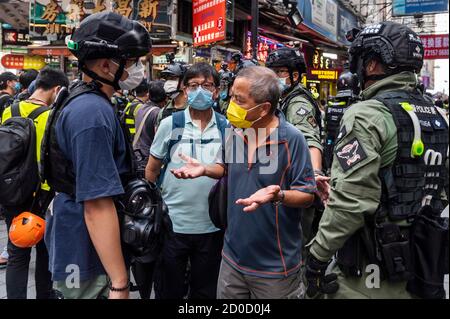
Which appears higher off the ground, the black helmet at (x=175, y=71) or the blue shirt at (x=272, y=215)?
the black helmet at (x=175, y=71)

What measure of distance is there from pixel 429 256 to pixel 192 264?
1.70m

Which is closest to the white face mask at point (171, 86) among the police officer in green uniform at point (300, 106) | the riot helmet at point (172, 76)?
the riot helmet at point (172, 76)

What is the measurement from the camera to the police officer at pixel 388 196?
7.06 feet

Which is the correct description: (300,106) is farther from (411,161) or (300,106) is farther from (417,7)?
(417,7)

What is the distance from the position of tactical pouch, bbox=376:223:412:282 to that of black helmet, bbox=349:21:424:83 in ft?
2.92

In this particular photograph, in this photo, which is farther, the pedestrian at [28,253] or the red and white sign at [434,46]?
the red and white sign at [434,46]

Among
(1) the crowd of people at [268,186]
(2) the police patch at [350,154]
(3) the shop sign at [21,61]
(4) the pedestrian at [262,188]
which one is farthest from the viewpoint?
(3) the shop sign at [21,61]

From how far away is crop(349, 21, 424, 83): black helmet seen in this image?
234cm

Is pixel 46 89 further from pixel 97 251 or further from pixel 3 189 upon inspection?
pixel 97 251

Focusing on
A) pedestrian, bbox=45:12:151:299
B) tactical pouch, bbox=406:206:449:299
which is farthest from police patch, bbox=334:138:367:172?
pedestrian, bbox=45:12:151:299

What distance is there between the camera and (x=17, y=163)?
3541 millimetres

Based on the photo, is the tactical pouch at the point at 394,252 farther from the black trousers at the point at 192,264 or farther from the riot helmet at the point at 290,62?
the riot helmet at the point at 290,62

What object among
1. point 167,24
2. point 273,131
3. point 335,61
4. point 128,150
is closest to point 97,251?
point 128,150

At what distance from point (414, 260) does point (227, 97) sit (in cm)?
343
